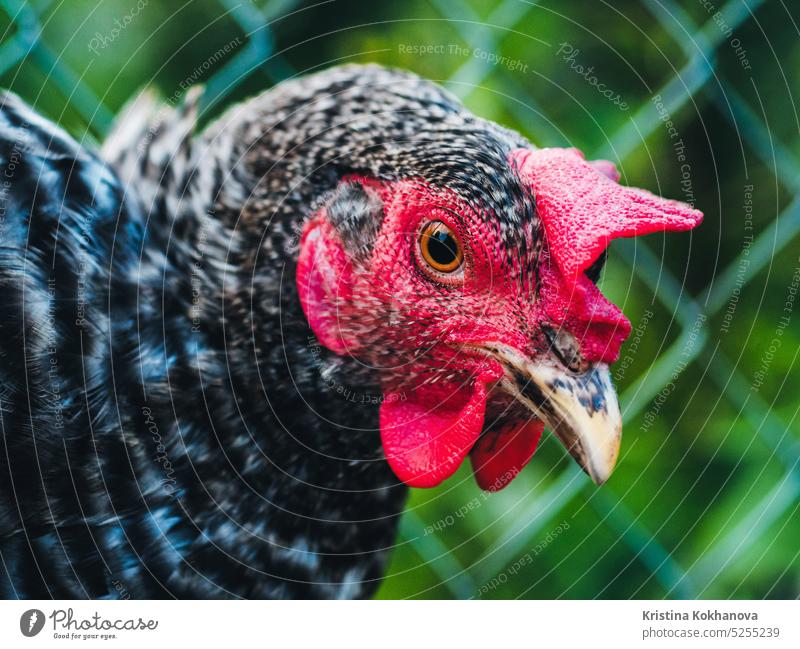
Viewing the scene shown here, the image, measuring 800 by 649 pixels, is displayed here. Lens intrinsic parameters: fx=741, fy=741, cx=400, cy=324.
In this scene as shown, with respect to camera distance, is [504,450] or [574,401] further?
[504,450]

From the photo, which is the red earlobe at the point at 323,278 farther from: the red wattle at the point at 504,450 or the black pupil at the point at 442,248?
the red wattle at the point at 504,450

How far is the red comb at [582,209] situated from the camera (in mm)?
596

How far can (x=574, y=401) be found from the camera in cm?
62

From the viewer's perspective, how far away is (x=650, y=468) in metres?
1.03

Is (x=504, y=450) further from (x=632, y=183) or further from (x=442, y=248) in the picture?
(x=632, y=183)

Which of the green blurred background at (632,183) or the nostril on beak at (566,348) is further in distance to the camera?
the green blurred background at (632,183)

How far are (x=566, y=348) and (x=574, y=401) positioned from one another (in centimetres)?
4

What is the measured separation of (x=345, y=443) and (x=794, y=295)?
2.16ft

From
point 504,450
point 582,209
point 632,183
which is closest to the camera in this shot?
point 582,209

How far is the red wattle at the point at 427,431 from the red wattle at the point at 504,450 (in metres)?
0.05
